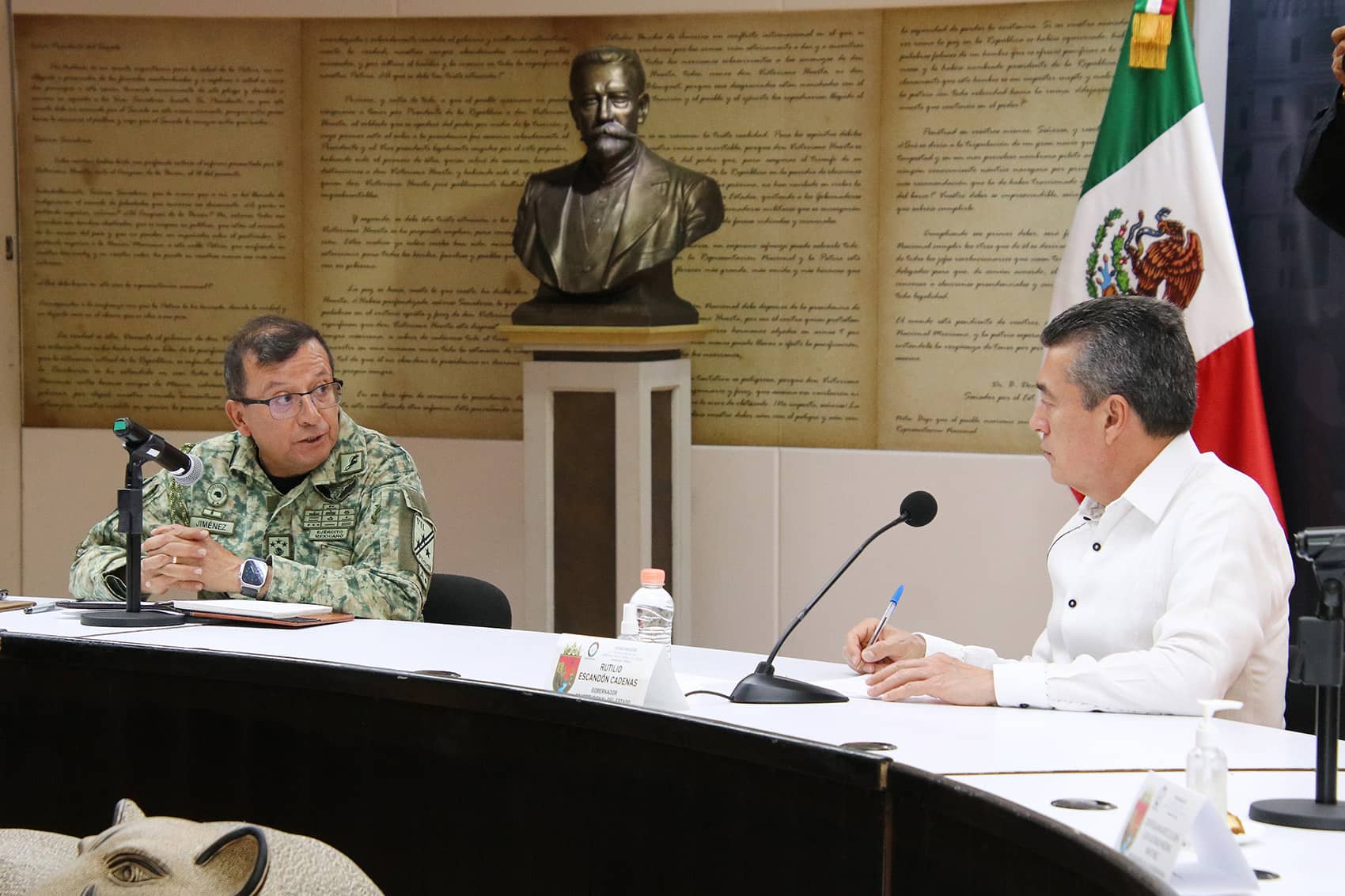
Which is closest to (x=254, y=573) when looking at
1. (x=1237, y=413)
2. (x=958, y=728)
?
(x=958, y=728)

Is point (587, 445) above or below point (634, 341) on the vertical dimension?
below

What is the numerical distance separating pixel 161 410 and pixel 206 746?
10.8ft

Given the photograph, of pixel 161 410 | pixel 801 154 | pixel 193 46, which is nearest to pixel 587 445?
pixel 801 154

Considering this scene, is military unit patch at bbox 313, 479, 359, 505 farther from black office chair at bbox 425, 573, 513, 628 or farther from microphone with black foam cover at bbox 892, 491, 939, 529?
microphone with black foam cover at bbox 892, 491, 939, 529

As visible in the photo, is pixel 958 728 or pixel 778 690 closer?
pixel 958 728

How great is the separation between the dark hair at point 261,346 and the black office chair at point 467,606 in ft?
1.73

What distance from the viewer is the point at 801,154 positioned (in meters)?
4.82

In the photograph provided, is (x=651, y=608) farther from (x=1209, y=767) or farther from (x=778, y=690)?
(x=1209, y=767)

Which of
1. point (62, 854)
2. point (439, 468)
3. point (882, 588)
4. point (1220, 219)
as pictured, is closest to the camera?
point (62, 854)

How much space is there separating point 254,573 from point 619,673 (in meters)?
1.12

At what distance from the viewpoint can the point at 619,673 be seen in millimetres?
1932

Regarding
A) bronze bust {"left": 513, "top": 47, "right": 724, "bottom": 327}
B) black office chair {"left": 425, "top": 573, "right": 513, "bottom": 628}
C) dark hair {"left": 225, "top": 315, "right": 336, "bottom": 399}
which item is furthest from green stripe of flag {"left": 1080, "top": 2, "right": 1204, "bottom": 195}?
dark hair {"left": 225, "top": 315, "right": 336, "bottom": 399}

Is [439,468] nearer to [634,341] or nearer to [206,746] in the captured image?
[634,341]

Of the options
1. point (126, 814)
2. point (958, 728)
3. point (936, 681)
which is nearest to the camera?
point (126, 814)
